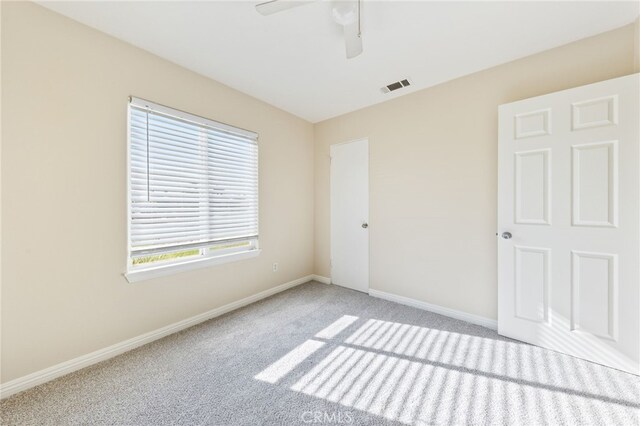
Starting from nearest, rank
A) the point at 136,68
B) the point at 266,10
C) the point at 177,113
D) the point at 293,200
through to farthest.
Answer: the point at 266,10 < the point at 136,68 < the point at 177,113 < the point at 293,200

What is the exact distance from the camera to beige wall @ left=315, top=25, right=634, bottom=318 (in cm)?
203

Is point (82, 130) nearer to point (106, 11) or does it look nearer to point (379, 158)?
point (106, 11)

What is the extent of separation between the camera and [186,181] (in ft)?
7.58

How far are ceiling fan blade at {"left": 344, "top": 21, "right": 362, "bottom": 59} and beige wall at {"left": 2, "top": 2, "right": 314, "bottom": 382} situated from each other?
161 centimetres

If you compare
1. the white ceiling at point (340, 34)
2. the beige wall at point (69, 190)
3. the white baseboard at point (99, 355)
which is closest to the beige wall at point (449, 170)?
the white ceiling at point (340, 34)

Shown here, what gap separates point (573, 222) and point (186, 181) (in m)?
3.29

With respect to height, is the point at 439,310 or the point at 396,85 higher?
the point at 396,85

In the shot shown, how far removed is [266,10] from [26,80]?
64.2 inches

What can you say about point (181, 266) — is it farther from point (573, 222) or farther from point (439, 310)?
point (573, 222)

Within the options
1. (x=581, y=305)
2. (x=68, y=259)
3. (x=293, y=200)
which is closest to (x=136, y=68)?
(x=68, y=259)

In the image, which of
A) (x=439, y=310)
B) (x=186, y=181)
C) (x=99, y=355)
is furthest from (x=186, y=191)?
(x=439, y=310)

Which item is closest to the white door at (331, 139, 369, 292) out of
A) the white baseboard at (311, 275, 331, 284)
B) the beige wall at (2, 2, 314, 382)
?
the white baseboard at (311, 275, 331, 284)

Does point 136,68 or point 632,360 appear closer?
point 632,360

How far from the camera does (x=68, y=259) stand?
1.72m
